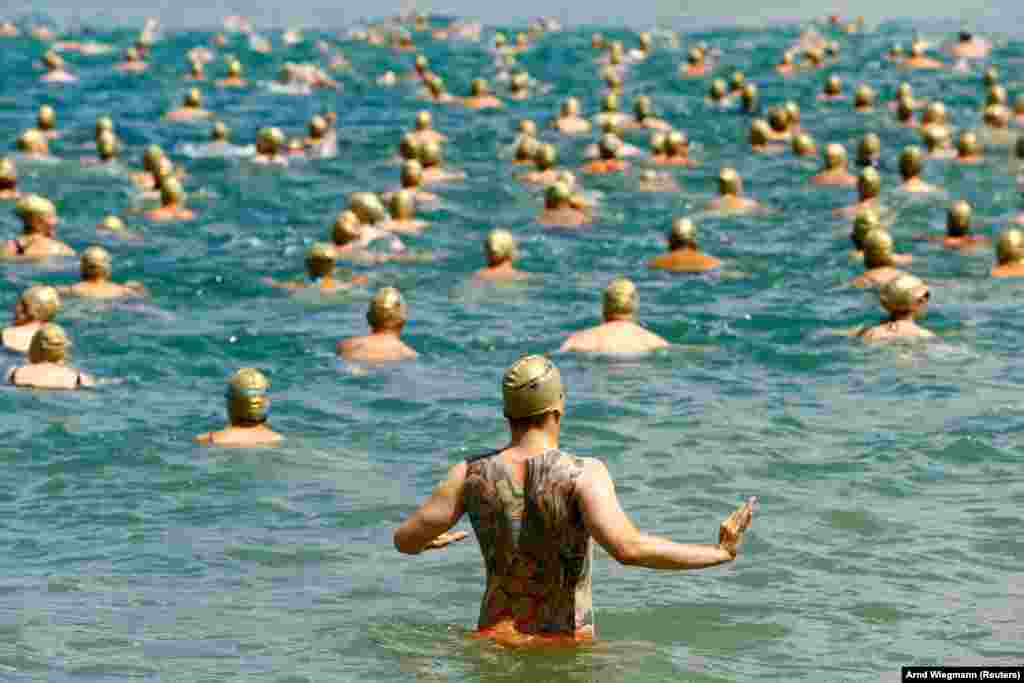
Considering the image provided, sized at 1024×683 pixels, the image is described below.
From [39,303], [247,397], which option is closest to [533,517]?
[247,397]

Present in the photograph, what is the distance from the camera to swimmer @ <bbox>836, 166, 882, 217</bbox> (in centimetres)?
2695

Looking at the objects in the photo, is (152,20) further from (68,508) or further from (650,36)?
(68,508)

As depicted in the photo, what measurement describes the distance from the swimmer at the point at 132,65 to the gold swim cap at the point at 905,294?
3807cm

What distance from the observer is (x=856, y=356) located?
1895 centimetres

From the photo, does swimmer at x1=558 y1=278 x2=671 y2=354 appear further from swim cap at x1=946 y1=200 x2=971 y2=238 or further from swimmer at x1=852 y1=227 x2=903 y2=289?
swim cap at x1=946 y1=200 x2=971 y2=238

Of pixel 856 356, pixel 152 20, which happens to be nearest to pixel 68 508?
pixel 856 356

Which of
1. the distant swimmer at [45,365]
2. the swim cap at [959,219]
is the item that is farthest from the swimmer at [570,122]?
the distant swimmer at [45,365]

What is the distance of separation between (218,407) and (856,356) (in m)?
6.06

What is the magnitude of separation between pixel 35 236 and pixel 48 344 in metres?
7.57

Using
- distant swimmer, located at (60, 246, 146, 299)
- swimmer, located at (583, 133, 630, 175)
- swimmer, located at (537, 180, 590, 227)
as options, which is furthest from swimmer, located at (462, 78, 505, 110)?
distant swimmer, located at (60, 246, 146, 299)

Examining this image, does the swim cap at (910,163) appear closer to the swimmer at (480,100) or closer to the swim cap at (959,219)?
the swim cap at (959,219)

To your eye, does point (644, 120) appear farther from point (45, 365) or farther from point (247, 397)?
point (247, 397)

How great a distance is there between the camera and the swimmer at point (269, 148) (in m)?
34.0

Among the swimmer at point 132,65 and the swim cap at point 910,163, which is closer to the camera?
the swim cap at point 910,163
